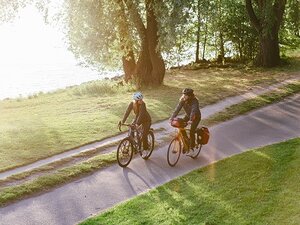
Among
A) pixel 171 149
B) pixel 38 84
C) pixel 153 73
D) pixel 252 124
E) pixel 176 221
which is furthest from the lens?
pixel 38 84

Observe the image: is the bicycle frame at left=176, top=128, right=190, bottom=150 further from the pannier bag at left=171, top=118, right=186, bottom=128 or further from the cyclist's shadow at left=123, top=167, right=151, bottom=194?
the cyclist's shadow at left=123, top=167, right=151, bottom=194

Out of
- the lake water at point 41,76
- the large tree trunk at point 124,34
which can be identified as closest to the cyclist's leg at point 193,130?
the large tree trunk at point 124,34

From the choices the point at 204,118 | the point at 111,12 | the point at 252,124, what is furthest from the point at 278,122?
the point at 111,12

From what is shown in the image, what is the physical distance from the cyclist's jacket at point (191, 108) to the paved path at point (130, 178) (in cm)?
147

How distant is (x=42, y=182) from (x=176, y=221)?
411 cm

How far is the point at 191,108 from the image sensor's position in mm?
12641

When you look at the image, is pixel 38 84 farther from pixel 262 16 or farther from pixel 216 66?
pixel 262 16

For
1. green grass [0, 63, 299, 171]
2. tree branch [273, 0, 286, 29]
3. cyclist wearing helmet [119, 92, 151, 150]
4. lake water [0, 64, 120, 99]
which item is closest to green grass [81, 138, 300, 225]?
cyclist wearing helmet [119, 92, 151, 150]

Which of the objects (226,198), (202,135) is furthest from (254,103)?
(226,198)

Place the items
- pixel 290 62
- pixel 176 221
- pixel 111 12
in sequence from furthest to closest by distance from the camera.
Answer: pixel 290 62
pixel 111 12
pixel 176 221

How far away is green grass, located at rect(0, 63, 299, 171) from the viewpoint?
1539 centimetres

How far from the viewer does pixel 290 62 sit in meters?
34.4

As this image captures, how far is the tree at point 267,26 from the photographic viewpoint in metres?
31.2

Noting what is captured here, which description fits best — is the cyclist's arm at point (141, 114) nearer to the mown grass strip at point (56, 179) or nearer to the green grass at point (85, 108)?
the mown grass strip at point (56, 179)
